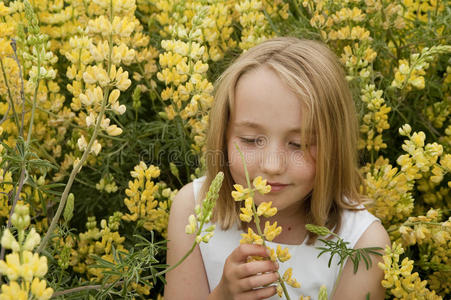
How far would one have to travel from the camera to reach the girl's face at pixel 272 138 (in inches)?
61.6

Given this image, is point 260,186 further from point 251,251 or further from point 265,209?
point 251,251

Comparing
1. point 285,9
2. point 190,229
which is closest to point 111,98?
point 190,229

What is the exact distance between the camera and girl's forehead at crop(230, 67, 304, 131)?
1571 millimetres

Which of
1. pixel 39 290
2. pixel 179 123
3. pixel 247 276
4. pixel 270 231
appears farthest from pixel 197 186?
pixel 39 290

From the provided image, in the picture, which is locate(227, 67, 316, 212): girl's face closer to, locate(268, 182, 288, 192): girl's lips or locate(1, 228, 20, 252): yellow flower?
locate(268, 182, 288, 192): girl's lips

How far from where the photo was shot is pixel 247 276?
1.47 m

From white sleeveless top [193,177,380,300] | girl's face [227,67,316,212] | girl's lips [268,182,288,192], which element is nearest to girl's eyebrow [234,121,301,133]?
girl's face [227,67,316,212]

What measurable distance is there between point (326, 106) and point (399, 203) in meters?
0.51

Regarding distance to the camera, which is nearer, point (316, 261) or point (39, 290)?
point (39, 290)

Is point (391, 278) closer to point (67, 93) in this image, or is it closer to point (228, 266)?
point (228, 266)

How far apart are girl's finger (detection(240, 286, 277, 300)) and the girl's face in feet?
0.89

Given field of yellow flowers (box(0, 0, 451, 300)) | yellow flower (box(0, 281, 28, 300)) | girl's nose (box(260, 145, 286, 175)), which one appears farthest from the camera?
field of yellow flowers (box(0, 0, 451, 300))

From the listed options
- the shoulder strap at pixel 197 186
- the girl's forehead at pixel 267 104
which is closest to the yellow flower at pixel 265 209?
the girl's forehead at pixel 267 104

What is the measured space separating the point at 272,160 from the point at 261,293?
13.5 inches
